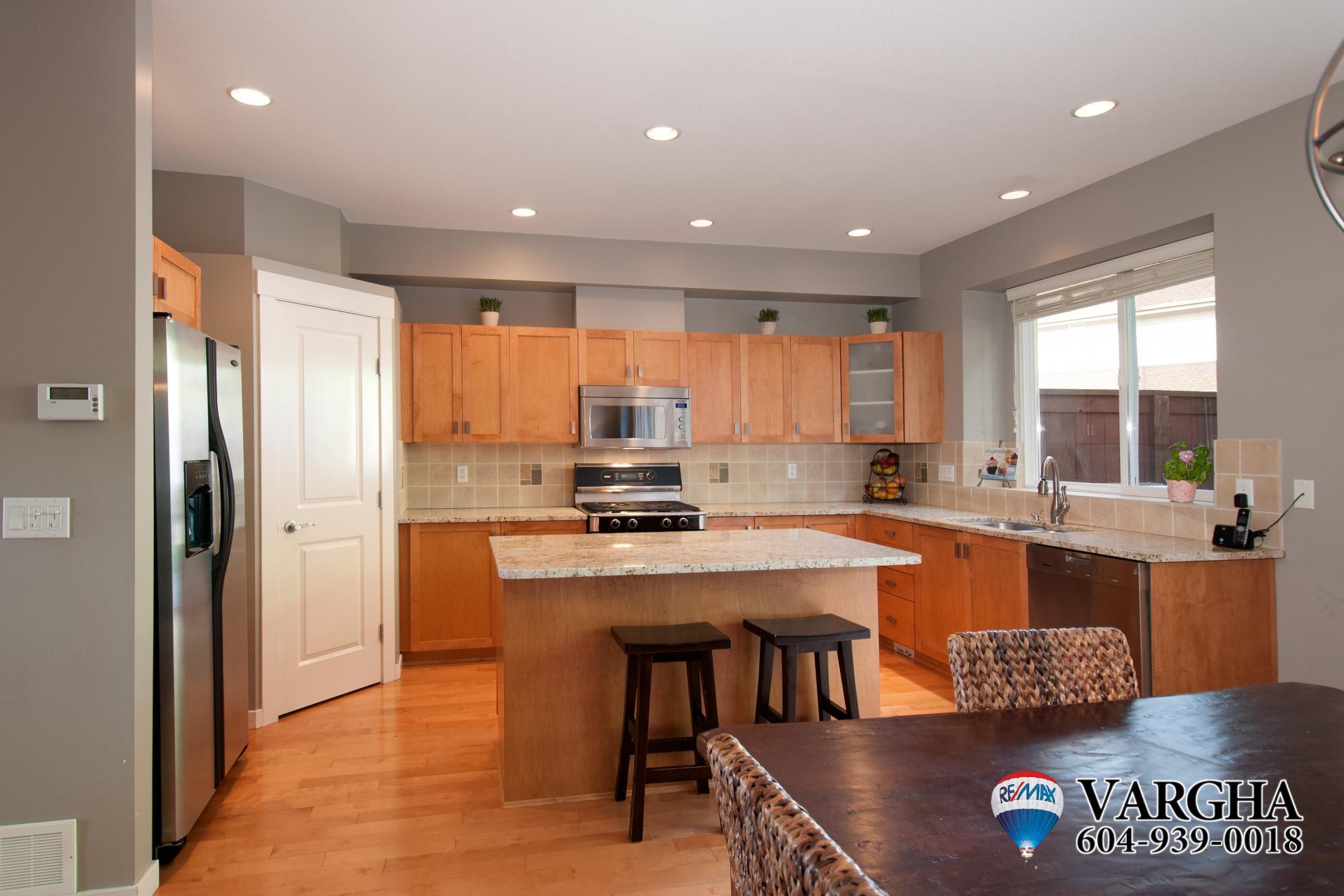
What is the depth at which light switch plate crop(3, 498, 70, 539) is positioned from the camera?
6.85 ft

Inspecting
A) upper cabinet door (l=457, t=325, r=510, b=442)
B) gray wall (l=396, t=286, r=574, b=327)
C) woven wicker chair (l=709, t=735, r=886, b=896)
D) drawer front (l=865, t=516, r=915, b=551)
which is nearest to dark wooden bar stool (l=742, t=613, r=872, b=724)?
woven wicker chair (l=709, t=735, r=886, b=896)

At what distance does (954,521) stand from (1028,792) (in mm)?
3467

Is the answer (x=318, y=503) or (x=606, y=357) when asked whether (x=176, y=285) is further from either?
(x=606, y=357)

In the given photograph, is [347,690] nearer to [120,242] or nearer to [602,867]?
[602,867]

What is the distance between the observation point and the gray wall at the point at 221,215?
11.9 feet

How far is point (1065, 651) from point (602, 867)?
1502 mm

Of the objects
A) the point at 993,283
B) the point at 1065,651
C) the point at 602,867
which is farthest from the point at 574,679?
the point at 993,283

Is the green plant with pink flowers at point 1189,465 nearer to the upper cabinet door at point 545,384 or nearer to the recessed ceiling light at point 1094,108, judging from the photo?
the recessed ceiling light at point 1094,108

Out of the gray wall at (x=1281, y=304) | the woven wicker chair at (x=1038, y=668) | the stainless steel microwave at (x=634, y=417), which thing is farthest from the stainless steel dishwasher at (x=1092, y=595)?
the stainless steel microwave at (x=634, y=417)

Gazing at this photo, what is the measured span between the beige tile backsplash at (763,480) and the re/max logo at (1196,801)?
2756 mm

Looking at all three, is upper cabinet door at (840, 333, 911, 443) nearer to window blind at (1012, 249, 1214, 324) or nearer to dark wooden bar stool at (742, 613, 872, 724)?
window blind at (1012, 249, 1214, 324)

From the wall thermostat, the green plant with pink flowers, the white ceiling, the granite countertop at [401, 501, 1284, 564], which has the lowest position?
the granite countertop at [401, 501, 1284, 564]

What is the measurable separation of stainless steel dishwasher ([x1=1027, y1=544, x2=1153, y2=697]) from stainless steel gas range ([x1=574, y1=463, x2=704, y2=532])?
195 cm

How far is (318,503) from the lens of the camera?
12.6ft
